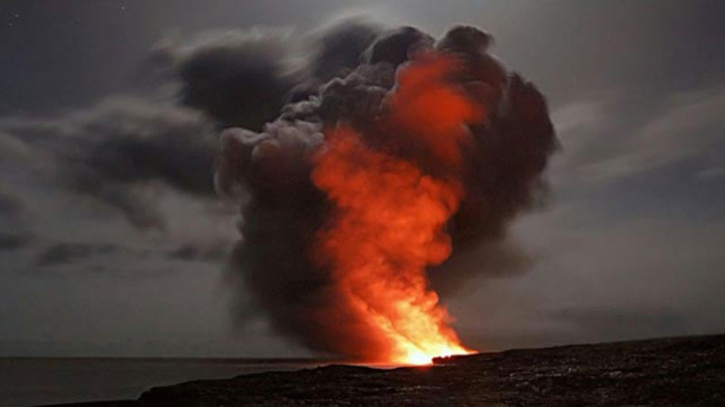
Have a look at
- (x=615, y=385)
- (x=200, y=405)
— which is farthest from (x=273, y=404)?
(x=615, y=385)

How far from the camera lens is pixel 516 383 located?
60.3 meters

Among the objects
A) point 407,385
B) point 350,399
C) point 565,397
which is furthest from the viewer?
point 407,385

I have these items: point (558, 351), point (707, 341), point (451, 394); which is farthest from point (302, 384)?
point (707, 341)

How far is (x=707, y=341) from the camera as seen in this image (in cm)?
6812

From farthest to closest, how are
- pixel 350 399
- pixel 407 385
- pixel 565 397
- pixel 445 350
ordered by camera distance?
pixel 445 350 → pixel 407 385 → pixel 350 399 → pixel 565 397

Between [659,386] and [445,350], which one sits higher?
[445,350]

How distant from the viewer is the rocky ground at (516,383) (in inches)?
2031

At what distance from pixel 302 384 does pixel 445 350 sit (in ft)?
98.6

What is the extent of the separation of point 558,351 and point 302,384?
28720 mm

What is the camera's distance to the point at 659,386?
52781 mm

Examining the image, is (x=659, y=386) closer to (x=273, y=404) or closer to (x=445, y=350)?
(x=273, y=404)

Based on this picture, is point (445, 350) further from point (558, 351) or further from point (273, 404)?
point (273, 404)

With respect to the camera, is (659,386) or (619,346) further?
(619,346)

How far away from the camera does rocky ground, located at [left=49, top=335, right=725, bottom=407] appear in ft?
169
